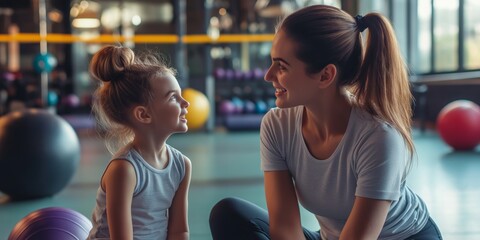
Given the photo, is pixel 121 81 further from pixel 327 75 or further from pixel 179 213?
pixel 327 75

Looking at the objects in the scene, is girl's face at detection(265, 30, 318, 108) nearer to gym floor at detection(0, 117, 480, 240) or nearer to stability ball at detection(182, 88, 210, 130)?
gym floor at detection(0, 117, 480, 240)

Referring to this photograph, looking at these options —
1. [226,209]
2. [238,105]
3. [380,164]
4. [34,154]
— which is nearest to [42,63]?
[238,105]

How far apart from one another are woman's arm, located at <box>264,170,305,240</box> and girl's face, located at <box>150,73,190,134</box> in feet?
0.89

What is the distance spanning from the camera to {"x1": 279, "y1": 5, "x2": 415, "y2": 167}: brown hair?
129 cm

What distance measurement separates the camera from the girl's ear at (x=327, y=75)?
131cm

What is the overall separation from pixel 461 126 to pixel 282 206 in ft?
12.6

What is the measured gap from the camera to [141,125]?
142 centimetres

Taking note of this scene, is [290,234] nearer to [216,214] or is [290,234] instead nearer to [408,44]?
[216,214]

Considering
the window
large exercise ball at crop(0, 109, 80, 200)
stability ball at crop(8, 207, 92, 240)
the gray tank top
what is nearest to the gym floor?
large exercise ball at crop(0, 109, 80, 200)

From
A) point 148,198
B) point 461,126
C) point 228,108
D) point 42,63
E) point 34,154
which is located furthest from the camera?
point 228,108

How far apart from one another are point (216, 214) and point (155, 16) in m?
7.92

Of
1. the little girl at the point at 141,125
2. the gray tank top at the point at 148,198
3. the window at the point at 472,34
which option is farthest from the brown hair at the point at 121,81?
the window at the point at 472,34

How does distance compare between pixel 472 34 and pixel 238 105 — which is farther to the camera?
pixel 238 105

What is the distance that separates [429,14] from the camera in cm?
752
